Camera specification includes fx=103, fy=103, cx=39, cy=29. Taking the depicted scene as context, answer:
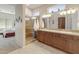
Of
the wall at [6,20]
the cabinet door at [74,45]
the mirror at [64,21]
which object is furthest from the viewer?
the wall at [6,20]

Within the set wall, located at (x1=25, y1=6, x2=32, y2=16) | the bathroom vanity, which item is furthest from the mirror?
wall, located at (x1=25, y1=6, x2=32, y2=16)

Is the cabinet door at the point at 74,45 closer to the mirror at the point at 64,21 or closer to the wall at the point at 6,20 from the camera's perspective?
the mirror at the point at 64,21

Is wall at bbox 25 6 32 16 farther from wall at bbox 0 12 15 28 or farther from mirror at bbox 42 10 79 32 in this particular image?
mirror at bbox 42 10 79 32

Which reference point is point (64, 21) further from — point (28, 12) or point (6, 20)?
point (6, 20)

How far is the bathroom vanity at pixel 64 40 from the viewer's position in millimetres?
3779

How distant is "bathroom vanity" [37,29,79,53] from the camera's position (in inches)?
149

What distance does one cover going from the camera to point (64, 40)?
4293 mm

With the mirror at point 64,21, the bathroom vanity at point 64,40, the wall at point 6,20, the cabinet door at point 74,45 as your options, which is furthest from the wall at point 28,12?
the cabinet door at point 74,45

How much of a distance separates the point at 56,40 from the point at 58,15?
146 centimetres

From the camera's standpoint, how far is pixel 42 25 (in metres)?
7.14

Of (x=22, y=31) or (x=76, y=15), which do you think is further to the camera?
(x=22, y=31)

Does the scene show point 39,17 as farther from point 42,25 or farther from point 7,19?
point 7,19

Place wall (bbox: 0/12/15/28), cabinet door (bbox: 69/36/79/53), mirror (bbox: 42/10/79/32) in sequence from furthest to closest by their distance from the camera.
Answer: wall (bbox: 0/12/15/28), mirror (bbox: 42/10/79/32), cabinet door (bbox: 69/36/79/53)

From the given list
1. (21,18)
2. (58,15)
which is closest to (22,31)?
(21,18)
